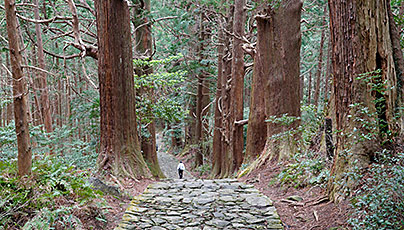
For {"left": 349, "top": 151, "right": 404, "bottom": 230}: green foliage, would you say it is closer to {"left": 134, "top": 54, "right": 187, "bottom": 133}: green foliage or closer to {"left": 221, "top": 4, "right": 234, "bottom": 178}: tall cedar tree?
{"left": 134, "top": 54, "right": 187, "bottom": 133}: green foliage

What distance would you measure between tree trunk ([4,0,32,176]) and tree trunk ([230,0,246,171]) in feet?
27.1

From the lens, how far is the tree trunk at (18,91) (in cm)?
406

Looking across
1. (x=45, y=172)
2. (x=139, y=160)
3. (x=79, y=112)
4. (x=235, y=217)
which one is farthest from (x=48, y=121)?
(x=235, y=217)

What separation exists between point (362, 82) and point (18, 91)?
191 inches

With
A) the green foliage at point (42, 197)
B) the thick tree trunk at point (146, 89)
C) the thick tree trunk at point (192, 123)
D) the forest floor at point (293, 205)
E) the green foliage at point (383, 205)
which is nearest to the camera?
the green foliage at point (383, 205)

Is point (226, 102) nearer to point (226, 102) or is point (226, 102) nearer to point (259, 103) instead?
point (226, 102)

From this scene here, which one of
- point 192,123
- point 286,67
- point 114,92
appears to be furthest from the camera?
→ point 192,123

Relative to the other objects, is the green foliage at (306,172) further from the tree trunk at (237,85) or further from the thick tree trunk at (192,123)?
the thick tree trunk at (192,123)

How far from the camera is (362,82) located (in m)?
4.20

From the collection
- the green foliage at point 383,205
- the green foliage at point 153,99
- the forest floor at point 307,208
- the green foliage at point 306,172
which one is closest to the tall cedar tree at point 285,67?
the green foliage at point 306,172

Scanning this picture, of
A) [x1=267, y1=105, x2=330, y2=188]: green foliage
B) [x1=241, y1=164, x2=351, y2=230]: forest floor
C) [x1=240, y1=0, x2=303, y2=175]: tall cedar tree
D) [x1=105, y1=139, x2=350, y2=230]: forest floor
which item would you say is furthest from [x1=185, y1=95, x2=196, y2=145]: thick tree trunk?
[x1=241, y1=164, x2=351, y2=230]: forest floor

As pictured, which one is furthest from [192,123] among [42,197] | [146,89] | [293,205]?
[42,197]

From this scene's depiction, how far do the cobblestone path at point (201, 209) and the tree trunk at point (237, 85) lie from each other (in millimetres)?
4697

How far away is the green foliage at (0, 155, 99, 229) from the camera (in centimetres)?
378
